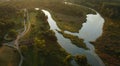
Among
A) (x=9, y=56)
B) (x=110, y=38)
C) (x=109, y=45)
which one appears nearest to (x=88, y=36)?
(x=110, y=38)

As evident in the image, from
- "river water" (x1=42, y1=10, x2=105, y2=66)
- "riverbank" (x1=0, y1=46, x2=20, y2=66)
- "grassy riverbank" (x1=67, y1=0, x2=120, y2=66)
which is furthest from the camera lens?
"grassy riverbank" (x1=67, y1=0, x2=120, y2=66)

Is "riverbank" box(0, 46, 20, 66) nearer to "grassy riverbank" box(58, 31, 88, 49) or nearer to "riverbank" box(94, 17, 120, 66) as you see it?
"grassy riverbank" box(58, 31, 88, 49)

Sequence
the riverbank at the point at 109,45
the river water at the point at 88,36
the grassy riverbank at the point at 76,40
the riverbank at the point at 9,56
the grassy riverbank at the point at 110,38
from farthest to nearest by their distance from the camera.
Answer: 1. the grassy riverbank at the point at 76,40
2. the grassy riverbank at the point at 110,38
3. the river water at the point at 88,36
4. the riverbank at the point at 109,45
5. the riverbank at the point at 9,56

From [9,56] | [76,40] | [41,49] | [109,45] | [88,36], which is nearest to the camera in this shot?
[9,56]

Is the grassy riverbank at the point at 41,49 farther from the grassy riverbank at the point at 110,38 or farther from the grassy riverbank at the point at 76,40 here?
the grassy riverbank at the point at 110,38

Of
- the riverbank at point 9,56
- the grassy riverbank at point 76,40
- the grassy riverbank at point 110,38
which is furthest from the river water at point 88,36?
the riverbank at point 9,56

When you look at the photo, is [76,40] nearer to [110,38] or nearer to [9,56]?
[110,38]

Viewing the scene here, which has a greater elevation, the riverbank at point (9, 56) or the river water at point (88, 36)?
the riverbank at point (9, 56)

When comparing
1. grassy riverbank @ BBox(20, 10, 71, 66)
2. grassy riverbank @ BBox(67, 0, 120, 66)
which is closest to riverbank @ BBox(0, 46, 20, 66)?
grassy riverbank @ BBox(20, 10, 71, 66)

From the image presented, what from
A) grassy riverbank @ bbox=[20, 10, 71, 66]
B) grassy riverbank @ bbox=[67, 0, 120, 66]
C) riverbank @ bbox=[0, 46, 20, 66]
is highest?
riverbank @ bbox=[0, 46, 20, 66]
